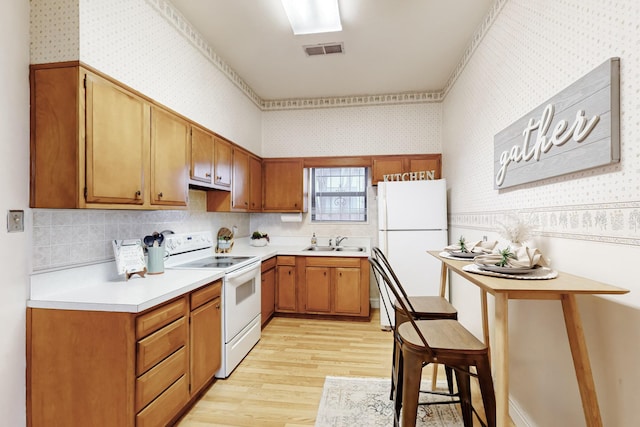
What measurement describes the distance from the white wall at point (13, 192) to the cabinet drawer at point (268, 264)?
1.97 m

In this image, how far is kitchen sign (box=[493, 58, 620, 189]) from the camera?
3.81ft

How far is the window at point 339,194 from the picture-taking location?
4.38 metres

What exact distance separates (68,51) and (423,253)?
3243 mm

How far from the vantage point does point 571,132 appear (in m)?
1.37

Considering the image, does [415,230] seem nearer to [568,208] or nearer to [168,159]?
[568,208]

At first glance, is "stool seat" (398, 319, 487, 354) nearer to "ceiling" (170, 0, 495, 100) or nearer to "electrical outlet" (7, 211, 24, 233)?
"electrical outlet" (7, 211, 24, 233)

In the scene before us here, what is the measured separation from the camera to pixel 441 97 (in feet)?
13.0

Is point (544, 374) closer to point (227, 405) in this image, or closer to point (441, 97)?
point (227, 405)

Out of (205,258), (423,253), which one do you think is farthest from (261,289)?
(423,253)

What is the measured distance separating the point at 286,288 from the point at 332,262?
658 millimetres

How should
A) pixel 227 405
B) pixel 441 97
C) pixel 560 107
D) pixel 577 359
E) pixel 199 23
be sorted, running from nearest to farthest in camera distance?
pixel 577 359, pixel 560 107, pixel 227 405, pixel 199 23, pixel 441 97

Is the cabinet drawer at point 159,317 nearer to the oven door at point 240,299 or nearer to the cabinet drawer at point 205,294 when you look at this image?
the cabinet drawer at point 205,294

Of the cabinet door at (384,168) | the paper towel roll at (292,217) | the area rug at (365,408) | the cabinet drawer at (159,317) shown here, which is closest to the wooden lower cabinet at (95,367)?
the cabinet drawer at (159,317)

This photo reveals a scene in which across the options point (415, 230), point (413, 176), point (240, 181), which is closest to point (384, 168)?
point (413, 176)
